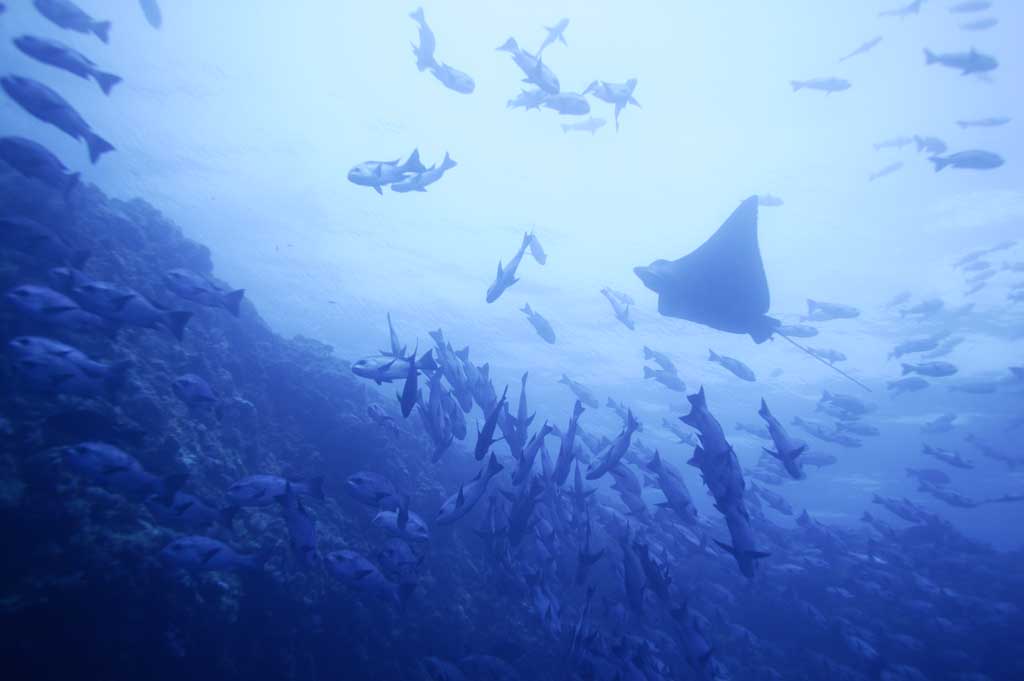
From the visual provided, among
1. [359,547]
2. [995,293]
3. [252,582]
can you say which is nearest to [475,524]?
[359,547]

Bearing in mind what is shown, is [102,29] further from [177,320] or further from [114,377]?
[114,377]

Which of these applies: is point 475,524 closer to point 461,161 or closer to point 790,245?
point 461,161

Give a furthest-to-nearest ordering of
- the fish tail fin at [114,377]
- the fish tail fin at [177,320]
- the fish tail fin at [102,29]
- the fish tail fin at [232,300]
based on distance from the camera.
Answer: the fish tail fin at [102,29] → the fish tail fin at [232,300] → the fish tail fin at [177,320] → the fish tail fin at [114,377]

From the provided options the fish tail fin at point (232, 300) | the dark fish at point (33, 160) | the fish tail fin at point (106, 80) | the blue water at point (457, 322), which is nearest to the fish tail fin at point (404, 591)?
the blue water at point (457, 322)

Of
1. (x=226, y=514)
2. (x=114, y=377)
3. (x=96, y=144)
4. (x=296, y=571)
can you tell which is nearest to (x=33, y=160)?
(x=96, y=144)

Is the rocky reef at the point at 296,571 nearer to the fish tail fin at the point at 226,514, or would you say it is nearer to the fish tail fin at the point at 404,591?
the fish tail fin at the point at 226,514

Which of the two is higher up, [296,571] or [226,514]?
[226,514]

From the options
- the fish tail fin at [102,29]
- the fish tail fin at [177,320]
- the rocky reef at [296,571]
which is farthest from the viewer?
the fish tail fin at [102,29]

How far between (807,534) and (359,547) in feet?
51.5

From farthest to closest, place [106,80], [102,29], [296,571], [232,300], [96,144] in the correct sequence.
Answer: [102,29], [296,571], [232,300], [106,80], [96,144]

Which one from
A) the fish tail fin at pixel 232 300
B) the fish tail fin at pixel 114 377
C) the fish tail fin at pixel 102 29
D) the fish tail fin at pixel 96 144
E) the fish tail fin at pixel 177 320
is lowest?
the fish tail fin at pixel 114 377

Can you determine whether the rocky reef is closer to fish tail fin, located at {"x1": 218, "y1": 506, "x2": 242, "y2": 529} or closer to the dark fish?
fish tail fin, located at {"x1": 218, "y1": 506, "x2": 242, "y2": 529}

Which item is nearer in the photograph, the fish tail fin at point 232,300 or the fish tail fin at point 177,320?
the fish tail fin at point 177,320

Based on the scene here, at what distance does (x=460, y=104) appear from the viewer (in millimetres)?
19000
